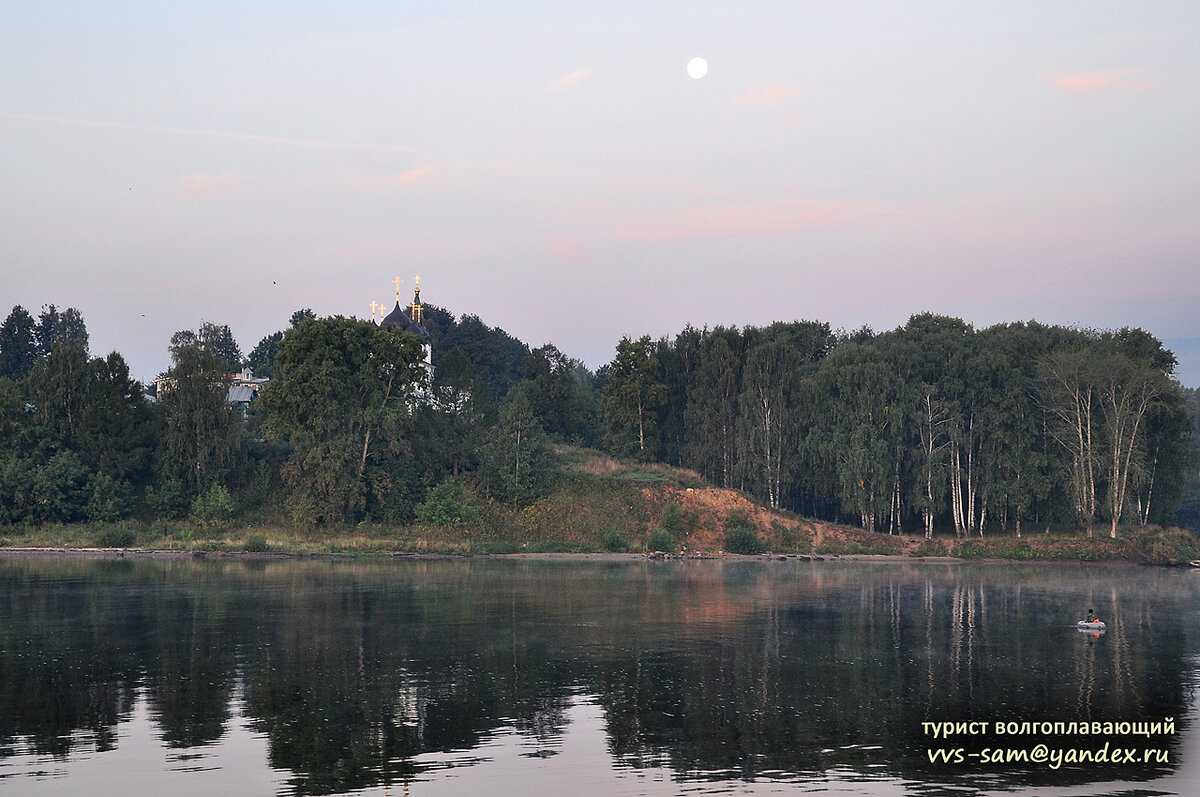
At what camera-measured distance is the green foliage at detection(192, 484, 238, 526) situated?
8181 cm

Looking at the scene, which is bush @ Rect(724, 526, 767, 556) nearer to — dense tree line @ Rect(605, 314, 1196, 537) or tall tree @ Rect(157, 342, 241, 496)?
dense tree line @ Rect(605, 314, 1196, 537)

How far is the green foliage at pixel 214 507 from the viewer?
81812 millimetres

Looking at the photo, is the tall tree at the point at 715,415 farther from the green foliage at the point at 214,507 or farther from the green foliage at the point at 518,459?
the green foliage at the point at 214,507

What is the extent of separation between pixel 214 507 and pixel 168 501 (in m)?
3.81

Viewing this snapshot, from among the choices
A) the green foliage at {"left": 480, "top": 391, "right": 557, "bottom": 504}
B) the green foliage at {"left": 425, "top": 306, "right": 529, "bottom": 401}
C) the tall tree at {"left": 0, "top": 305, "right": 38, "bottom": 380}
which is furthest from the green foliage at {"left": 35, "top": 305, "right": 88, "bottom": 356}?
the green foliage at {"left": 480, "top": 391, "right": 557, "bottom": 504}

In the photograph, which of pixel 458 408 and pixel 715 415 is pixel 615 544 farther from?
pixel 458 408

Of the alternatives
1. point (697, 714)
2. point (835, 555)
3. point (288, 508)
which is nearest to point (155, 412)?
point (288, 508)

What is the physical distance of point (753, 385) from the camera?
91250mm

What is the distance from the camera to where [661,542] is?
262 feet

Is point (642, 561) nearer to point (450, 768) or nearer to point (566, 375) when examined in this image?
point (566, 375)

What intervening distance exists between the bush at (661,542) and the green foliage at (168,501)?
35.7 metres

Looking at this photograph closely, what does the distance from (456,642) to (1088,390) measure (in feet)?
191

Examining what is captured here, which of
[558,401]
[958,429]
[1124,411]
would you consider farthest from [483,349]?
[1124,411]

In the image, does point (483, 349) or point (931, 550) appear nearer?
point (931, 550)
